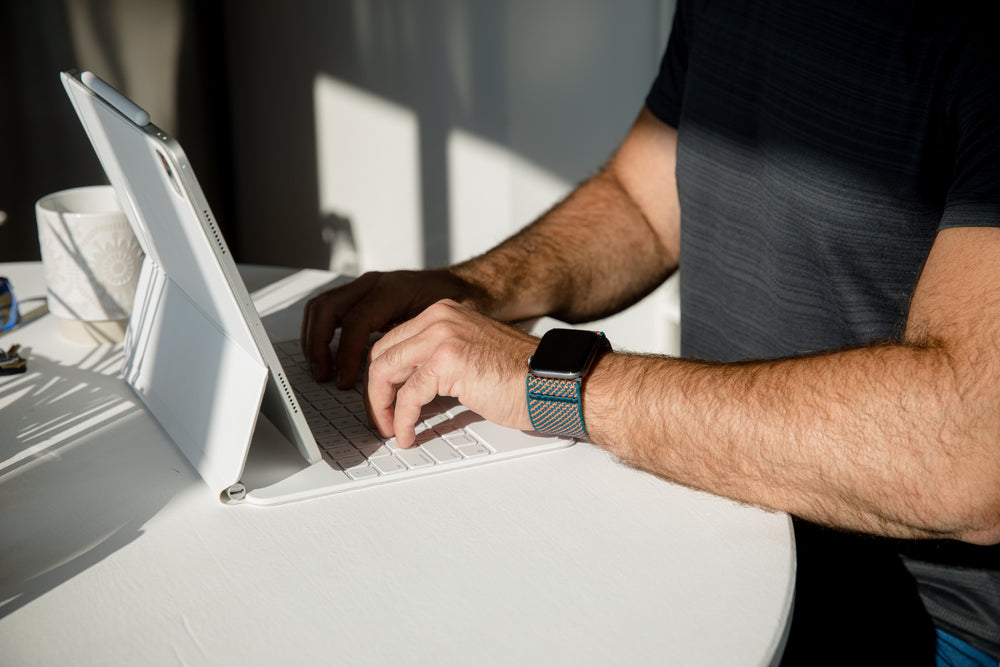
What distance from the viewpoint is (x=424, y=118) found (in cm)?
267

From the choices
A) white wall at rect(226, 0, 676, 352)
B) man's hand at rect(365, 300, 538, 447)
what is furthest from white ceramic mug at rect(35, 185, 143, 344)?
white wall at rect(226, 0, 676, 352)

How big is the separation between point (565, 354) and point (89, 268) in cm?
60

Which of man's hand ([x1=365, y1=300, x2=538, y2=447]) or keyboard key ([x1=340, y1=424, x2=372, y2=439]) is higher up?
man's hand ([x1=365, y1=300, x2=538, y2=447])

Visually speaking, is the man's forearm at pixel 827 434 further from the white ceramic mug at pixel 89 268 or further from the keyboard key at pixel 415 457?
the white ceramic mug at pixel 89 268

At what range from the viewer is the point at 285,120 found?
10.6 feet

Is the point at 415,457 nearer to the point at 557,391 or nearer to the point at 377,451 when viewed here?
the point at 377,451

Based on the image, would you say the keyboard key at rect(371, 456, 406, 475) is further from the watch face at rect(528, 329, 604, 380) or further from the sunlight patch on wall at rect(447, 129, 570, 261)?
the sunlight patch on wall at rect(447, 129, 570, 261)

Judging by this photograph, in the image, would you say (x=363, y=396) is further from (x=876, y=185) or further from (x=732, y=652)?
(x=876, y=185)

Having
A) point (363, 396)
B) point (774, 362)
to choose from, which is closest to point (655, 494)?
point (774, 362)

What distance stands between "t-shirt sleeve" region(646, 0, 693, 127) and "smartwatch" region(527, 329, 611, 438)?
665 mm

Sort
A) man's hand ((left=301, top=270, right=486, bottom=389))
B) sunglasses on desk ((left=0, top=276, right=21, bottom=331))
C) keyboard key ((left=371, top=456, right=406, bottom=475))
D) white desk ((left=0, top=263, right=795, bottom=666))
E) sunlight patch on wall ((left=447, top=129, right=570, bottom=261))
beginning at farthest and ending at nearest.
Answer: sunlight patch on wall ((left=447, top=129, right=570, bottom=261)) < sunglasses on desk ((left=0, top=276, right=21, bottom=331)) < man's hand ((left=301, top=270, right=486, bottom=389)) < keyboard key ((left=371, top=456, right=406, bottom=475)) < white desk ((left=0, top=263, right=795, bottom=666))

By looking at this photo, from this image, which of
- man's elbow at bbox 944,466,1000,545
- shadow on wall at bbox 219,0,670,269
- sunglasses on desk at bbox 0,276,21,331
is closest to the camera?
man's elbow at bbox 944,466,1000,545

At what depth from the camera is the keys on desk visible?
2.97 feet

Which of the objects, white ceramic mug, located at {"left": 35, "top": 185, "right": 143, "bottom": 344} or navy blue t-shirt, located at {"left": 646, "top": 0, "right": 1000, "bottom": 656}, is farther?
white ceramic mug, located at {"left": 35, "top": 185, "right": 143, "bottom": 344}
